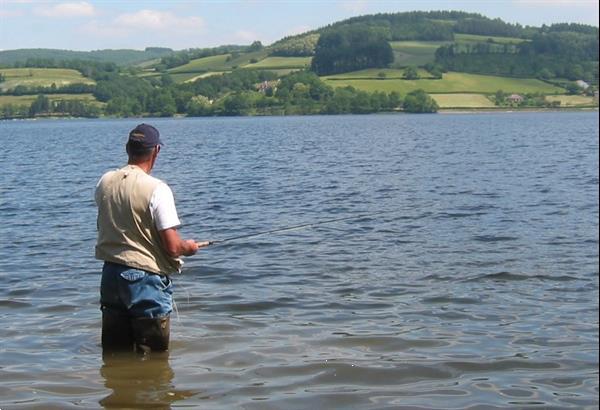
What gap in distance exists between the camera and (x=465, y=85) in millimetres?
134375

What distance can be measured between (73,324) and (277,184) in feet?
64.9

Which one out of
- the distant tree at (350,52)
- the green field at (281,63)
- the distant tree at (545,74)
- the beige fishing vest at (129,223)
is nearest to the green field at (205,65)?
the green field at (281,63)

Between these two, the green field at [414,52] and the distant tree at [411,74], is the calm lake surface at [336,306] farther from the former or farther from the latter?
the green field at [414,52]

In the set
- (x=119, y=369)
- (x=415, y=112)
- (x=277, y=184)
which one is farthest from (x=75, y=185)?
(x=415, y=112)

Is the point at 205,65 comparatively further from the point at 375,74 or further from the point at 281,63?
the point at 375,74

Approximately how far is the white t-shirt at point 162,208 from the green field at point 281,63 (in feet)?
522

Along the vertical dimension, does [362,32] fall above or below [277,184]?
above

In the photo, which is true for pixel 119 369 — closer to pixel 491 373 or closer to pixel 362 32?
pixel 491 373

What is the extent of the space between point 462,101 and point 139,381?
411 ft

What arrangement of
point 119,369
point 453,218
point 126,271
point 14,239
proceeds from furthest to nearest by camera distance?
1. point 453,218
2. point 14,239
3. point 119,369
4. point 126,271

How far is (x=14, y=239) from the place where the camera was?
59.2ft

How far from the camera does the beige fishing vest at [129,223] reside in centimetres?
748

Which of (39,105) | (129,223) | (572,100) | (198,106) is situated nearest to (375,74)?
(198,106)

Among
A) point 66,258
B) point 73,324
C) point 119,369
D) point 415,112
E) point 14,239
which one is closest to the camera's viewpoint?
point 119,369
